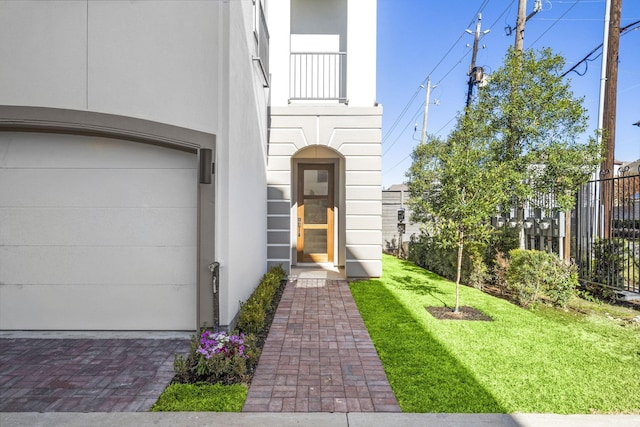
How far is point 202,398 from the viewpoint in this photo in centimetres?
282

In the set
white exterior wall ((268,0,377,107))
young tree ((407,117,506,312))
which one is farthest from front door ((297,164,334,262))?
young tree ((407,117,506,312))

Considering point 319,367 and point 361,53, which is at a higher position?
point 361,53

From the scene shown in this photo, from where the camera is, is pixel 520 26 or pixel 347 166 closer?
pixel 347 166

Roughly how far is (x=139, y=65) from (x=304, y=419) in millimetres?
4177

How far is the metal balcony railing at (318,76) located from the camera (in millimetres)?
7824

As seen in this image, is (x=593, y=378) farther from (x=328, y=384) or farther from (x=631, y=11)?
(x=631, y=11)

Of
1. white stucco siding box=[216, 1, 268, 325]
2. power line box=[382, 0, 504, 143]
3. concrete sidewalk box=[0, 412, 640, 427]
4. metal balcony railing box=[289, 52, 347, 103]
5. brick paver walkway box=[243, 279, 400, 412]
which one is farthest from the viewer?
power line box=[382, 0, 504, 143]

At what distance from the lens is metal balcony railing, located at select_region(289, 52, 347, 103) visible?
25.7 ft

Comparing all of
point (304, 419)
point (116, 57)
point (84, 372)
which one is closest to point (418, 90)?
point (116, 57)

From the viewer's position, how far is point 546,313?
5.34 meters

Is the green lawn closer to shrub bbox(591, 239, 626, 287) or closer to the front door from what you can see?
shrub bbox(591, 239, 626, 287)

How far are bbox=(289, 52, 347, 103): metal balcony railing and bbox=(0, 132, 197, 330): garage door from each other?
4.36 m

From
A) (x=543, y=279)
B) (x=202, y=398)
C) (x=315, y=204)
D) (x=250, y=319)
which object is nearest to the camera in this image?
(x=202, y=398)

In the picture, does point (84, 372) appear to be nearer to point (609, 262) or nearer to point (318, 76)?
point (318, 76)
